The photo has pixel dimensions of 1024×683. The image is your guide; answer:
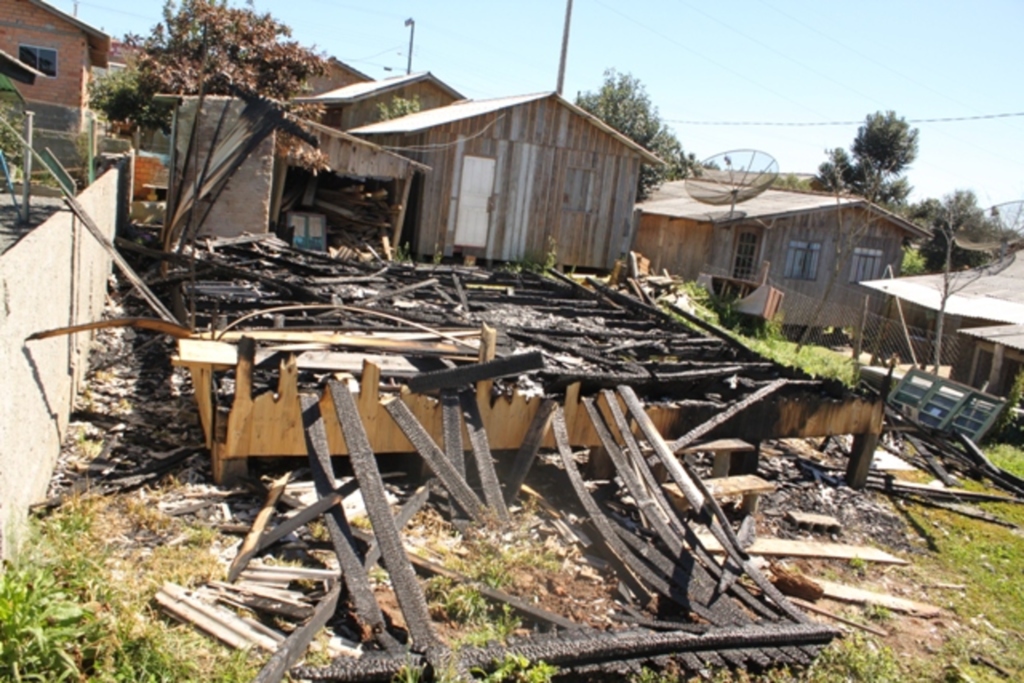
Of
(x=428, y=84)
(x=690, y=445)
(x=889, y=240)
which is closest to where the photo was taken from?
(x=690, y=445)

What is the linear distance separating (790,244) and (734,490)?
19426mm

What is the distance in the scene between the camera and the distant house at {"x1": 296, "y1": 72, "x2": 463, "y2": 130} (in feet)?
96.7

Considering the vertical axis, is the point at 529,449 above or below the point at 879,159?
below

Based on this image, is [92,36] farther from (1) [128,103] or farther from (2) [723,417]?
(2) [723,417]

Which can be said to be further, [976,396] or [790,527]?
[976,396]

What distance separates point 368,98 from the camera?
29.8 metres

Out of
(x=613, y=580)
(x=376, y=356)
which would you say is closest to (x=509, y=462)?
(x=376, y=356)

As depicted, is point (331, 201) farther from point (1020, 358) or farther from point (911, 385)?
point (1020, 358)

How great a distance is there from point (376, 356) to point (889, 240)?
23.3 m

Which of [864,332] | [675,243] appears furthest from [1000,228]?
→ [675,243]

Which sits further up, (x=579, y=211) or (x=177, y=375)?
(x=579, y=211)

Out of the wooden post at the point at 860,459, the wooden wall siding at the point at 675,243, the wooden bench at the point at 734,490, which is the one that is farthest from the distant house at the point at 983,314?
the wooden bench at the point at 734,490

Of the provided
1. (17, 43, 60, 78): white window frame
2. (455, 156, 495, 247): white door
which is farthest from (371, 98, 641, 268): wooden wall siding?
(17, 43, 60, 78): white window frame

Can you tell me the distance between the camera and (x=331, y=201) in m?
18.8
